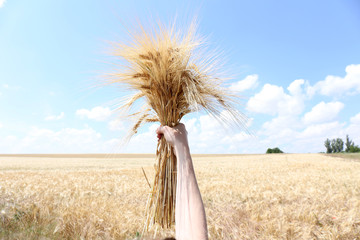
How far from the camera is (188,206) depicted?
1701 millimetres

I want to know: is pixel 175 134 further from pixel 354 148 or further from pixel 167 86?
pixel 354 148

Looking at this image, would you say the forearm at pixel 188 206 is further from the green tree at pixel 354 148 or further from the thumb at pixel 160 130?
the green tree at pixel 354 148

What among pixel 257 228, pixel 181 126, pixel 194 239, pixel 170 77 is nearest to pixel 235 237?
pixel 257 228

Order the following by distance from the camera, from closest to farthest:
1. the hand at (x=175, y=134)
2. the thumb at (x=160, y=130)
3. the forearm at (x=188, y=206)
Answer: the forearm at (x=188, y=206) < the hand at (x=175, y=134) < the thumb at (x=160, y=130)

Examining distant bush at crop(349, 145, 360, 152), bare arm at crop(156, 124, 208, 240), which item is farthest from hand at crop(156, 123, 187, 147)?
distant bush at crop(349, 145, 360, 152)

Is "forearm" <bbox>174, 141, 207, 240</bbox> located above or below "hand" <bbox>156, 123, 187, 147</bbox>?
below

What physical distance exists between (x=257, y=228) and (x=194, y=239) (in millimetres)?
1024

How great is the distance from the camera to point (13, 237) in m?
2.20

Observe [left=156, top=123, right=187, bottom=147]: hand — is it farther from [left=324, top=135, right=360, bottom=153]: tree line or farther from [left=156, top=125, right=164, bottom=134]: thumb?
[left=324, top=135, right=360, bottom=153]: tree line

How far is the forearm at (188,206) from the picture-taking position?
166cm

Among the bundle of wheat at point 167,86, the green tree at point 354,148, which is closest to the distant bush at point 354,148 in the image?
the green tree at point 354,148

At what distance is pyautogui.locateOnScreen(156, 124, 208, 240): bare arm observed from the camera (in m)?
1.66

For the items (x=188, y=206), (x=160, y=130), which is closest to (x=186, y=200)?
(x=188, y=206)

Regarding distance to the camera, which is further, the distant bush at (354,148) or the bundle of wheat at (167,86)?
the distant bush at (354,148)
